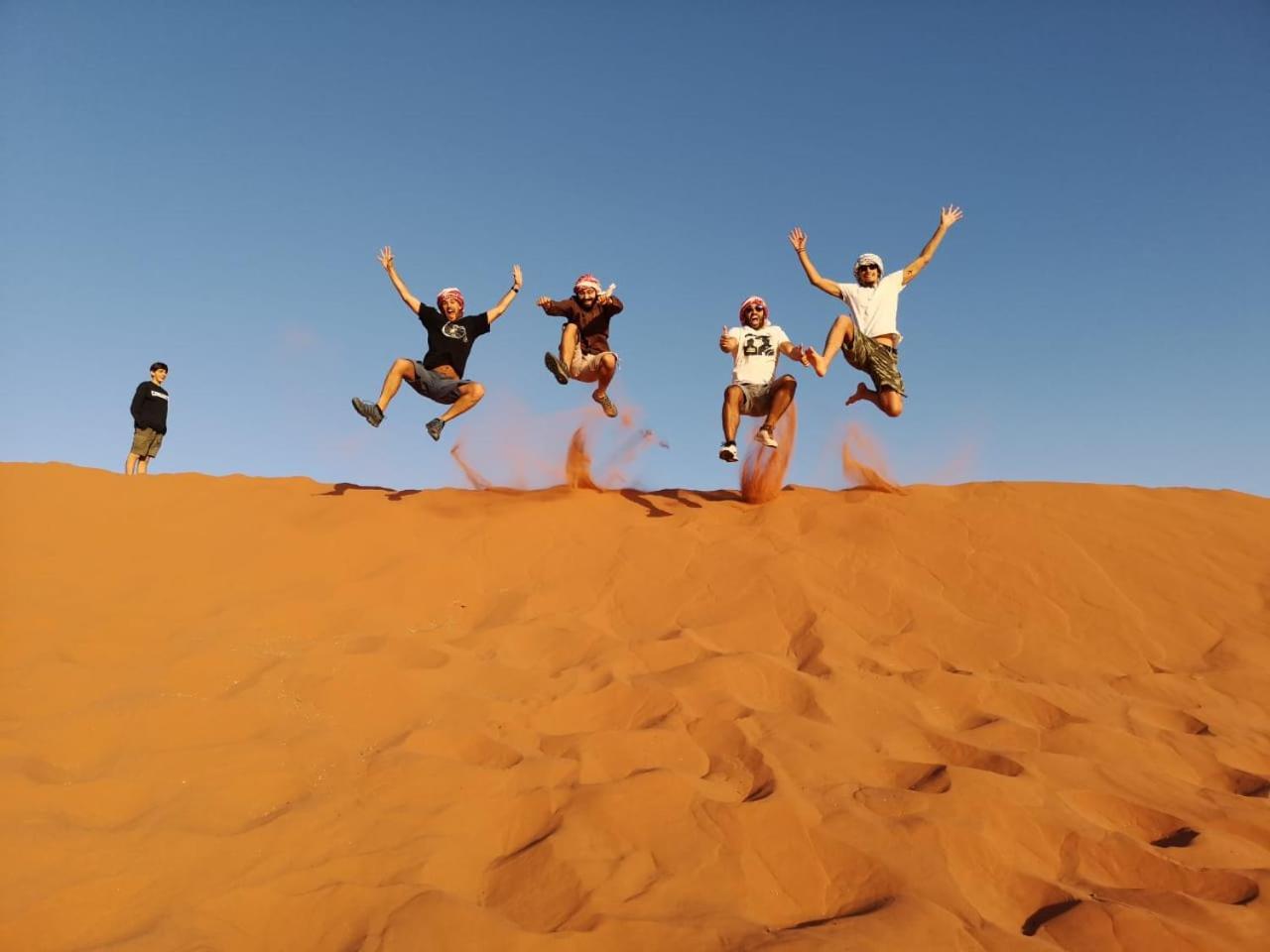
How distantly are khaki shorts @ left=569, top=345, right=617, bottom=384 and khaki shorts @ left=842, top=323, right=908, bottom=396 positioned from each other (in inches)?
74.8

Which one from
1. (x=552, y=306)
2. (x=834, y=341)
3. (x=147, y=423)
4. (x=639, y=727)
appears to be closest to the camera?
(x=639, y=727)

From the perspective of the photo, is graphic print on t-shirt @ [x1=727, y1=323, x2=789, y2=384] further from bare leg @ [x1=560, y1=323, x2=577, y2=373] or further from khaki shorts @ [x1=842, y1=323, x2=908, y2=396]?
bare leg @ [x1=560, y1=323, x2=577, y2=373]

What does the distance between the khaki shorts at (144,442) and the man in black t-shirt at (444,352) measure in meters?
3.49

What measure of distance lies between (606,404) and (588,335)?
2.08 feet

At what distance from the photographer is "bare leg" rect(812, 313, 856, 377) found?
5.89 m

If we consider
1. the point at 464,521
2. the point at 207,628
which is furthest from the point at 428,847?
the point at 464,521

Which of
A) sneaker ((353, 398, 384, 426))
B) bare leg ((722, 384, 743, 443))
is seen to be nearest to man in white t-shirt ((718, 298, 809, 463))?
bare leg ((722, 384, 743, 443))

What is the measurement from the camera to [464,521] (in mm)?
5844

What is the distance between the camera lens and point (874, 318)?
6.35 metres

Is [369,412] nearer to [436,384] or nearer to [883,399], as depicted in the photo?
[436,384]

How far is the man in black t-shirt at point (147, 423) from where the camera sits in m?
8.15

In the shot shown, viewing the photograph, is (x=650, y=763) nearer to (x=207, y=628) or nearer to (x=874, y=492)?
(x=207, y=628)

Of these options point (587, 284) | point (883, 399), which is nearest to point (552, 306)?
point (587, 284)

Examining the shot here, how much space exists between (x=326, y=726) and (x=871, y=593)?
3.06 metres
